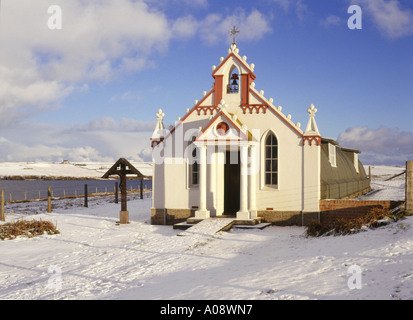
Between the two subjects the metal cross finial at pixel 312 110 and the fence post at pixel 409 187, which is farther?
the metal cross finial at pixel 312 110

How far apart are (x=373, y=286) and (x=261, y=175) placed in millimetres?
11405

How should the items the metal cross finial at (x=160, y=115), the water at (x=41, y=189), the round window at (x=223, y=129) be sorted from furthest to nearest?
1. the water at (x=41, y=189)
2. the metal cross finial at (x=160, y=115)
3. the round window at (x=223, y=129)

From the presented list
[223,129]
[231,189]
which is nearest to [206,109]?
[223,129]

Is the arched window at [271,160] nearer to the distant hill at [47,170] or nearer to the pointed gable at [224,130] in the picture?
the pointed gable at [224,130]

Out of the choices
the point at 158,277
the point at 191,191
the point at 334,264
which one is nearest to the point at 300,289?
the point at 334,264

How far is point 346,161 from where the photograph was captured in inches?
1104

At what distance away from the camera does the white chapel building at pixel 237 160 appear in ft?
59.0

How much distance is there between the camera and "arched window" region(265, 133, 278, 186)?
61.1 ft

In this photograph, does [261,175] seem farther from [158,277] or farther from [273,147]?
[158,277]

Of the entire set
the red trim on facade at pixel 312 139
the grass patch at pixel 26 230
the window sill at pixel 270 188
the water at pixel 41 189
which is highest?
the red trim on facade at pixel 312 139

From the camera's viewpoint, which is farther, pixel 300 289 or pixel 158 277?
pixel 158 277

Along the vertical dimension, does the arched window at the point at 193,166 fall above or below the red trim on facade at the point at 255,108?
below

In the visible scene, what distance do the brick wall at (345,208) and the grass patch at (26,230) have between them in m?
12.4

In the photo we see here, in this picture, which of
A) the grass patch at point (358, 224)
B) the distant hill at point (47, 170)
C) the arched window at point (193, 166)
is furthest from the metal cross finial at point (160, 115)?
the distant hill at point (47, 170)
